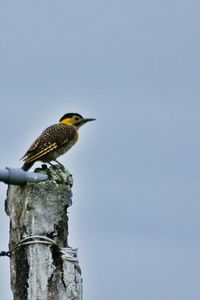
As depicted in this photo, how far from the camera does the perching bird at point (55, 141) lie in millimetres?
12000

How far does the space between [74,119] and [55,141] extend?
2.12m

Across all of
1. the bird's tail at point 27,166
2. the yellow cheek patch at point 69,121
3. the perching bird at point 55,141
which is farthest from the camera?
the yellow cheek patch at point 69,121

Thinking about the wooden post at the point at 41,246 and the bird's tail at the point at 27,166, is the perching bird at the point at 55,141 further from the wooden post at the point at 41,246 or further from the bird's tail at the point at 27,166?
the wooden post at the point at 41,246

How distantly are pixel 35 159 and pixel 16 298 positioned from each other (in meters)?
5.46

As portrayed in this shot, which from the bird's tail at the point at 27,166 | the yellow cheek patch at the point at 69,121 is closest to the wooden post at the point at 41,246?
the bird's tail at the point at 27,166

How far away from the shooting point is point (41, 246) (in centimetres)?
665

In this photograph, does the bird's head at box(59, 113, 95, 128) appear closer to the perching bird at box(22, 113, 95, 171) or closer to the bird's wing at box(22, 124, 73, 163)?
the perching bird at box(22, 113, 95, 171)

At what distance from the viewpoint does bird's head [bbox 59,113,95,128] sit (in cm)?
1546

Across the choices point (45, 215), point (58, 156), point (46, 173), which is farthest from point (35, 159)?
point (45, 215)

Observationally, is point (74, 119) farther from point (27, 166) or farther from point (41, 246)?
point (41, 246)

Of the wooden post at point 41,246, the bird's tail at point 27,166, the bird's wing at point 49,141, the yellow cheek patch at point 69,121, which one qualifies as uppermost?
the yellow cheek patch at point 69,121

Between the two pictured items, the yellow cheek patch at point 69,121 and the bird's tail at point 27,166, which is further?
the yellow cheek patch at point 69,121

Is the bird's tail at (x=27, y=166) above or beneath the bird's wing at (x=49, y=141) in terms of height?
beneath

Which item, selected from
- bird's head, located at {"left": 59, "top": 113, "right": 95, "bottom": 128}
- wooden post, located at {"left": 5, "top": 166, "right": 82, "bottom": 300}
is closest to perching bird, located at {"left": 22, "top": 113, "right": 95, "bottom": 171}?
bird's head, located at {"left": 59, "top": 113, "right": 95, "bottom": 128}
